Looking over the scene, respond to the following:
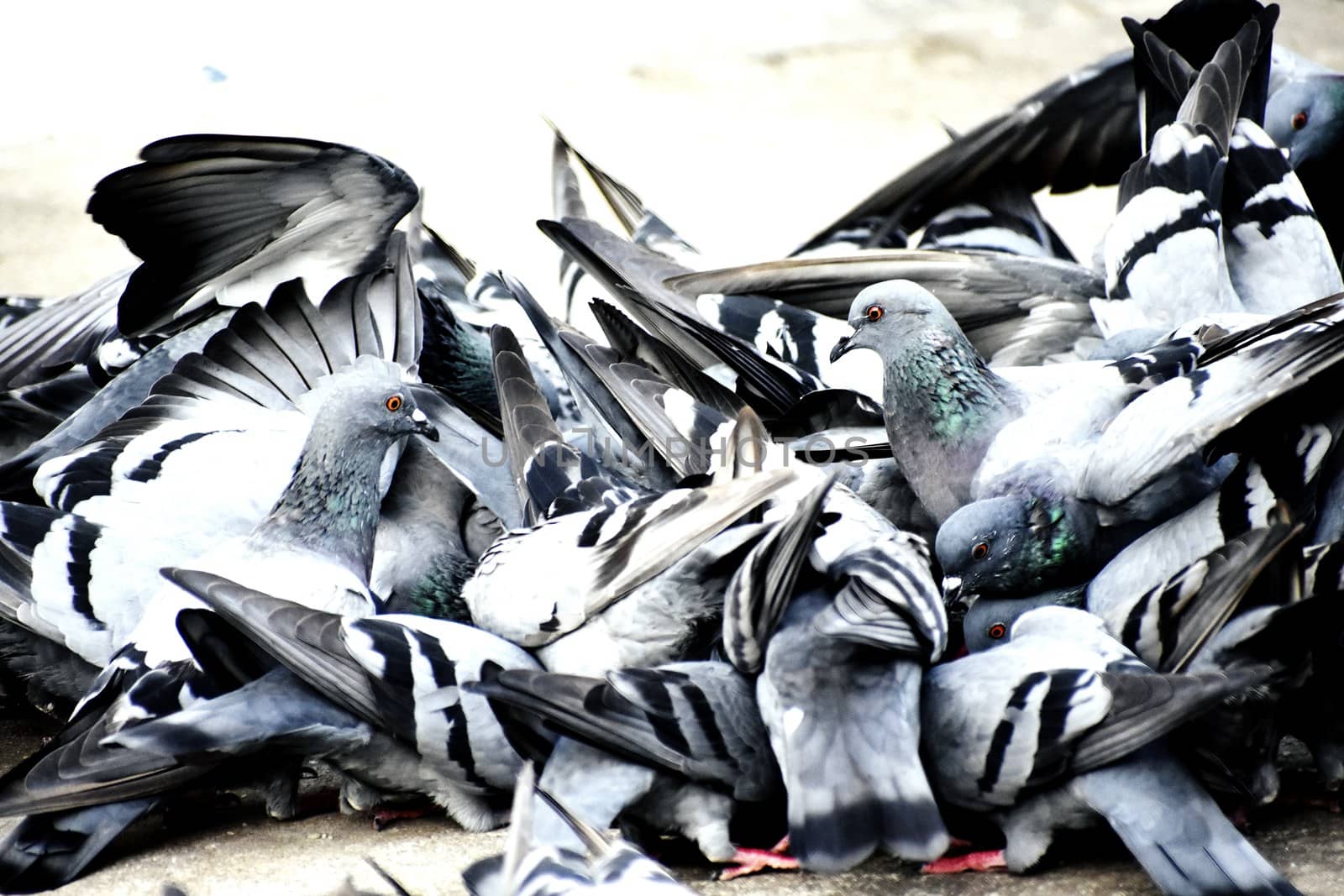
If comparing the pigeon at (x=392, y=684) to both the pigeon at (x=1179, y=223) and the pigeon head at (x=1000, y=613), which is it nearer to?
the pigeon head at (x=1000, y=613)

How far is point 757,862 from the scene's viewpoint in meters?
2.64

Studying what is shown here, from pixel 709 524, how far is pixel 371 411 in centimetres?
93

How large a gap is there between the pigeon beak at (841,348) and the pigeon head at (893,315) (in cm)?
2

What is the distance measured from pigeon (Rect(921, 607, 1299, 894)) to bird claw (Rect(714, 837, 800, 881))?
26 centimetres

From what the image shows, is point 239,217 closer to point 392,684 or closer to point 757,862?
point 392,684

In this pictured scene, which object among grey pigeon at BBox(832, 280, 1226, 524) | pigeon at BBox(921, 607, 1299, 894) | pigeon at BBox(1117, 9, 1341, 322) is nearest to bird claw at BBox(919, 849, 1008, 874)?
pigeon at BBox(921, 607, 1299, 894)

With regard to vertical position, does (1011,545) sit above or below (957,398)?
below

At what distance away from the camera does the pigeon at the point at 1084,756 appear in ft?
7.79

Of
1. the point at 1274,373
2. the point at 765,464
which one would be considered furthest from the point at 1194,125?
the point at 765,464

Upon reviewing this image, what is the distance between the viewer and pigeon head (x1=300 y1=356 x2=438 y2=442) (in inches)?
129

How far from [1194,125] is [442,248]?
2.43 meters

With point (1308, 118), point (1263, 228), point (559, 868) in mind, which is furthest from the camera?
point (1308, 118)

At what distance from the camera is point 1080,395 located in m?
3.32

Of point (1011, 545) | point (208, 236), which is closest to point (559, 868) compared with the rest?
point (1011, 545)
